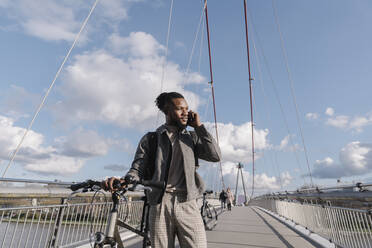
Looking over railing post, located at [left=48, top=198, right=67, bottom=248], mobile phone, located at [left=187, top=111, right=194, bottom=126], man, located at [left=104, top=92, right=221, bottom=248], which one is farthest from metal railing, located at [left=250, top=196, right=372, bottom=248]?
railing post, located at [left=48, top=198, right=67, bottom=248]

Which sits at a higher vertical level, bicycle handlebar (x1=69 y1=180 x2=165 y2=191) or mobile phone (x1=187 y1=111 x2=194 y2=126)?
mobile phone (x1=187 y1=111 x2=194 y2=126)

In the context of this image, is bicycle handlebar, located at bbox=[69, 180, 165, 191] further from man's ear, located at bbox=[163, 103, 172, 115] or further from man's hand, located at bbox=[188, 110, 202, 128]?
man's ear, located at bbox=[163, 103, 172, 115]

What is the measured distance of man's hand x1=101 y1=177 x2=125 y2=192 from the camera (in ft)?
5.52

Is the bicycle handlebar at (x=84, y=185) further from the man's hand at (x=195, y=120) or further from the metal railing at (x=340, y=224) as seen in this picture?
the metal railing at (x=340, y=224)

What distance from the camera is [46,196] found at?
4.33 metres

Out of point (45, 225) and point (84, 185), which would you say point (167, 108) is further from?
point (45, 225)

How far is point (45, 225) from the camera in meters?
4.02

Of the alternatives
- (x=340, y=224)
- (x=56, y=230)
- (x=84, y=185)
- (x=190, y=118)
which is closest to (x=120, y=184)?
(x=84, y=185)

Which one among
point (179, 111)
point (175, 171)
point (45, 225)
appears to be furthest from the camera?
point (45, 225)

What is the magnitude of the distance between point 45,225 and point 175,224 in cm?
310

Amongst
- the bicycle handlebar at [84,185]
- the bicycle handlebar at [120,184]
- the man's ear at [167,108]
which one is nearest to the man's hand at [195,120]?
the man's ear at [167,108]

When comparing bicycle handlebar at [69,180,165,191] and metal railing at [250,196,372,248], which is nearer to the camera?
bicycle handlebar at [69,180,165,191]

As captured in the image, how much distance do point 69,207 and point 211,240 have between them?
3.50 meters

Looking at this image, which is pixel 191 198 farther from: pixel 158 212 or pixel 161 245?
pixel 161 245
